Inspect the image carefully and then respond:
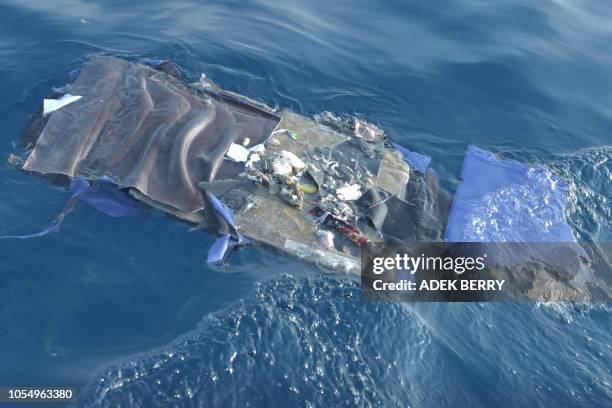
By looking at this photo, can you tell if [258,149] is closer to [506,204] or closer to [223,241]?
[223,241]

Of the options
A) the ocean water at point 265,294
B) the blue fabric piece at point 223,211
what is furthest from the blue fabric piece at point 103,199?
the blue fabric piece at point 223,211

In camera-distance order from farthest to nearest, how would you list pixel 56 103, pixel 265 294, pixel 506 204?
1. pixel 506 204
2. pixel 56 103
3. pixel 265 294

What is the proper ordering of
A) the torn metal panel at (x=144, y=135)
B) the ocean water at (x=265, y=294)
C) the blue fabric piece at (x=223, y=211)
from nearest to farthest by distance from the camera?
the ocean water at (x=265, y=294) → the blue fabric piece at (x=223, y=211) → the torn metal panel at (x=144, y=135)

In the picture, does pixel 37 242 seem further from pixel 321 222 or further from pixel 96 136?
pixel 321 222

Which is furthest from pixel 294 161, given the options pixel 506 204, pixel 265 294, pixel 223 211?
pixel 506 204

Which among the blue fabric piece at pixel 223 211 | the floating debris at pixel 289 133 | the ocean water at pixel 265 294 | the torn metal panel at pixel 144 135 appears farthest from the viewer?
the floating debris at pixel 289 133

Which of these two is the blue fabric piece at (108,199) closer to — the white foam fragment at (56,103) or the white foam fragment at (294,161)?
the white foam fragment at (56,103)
